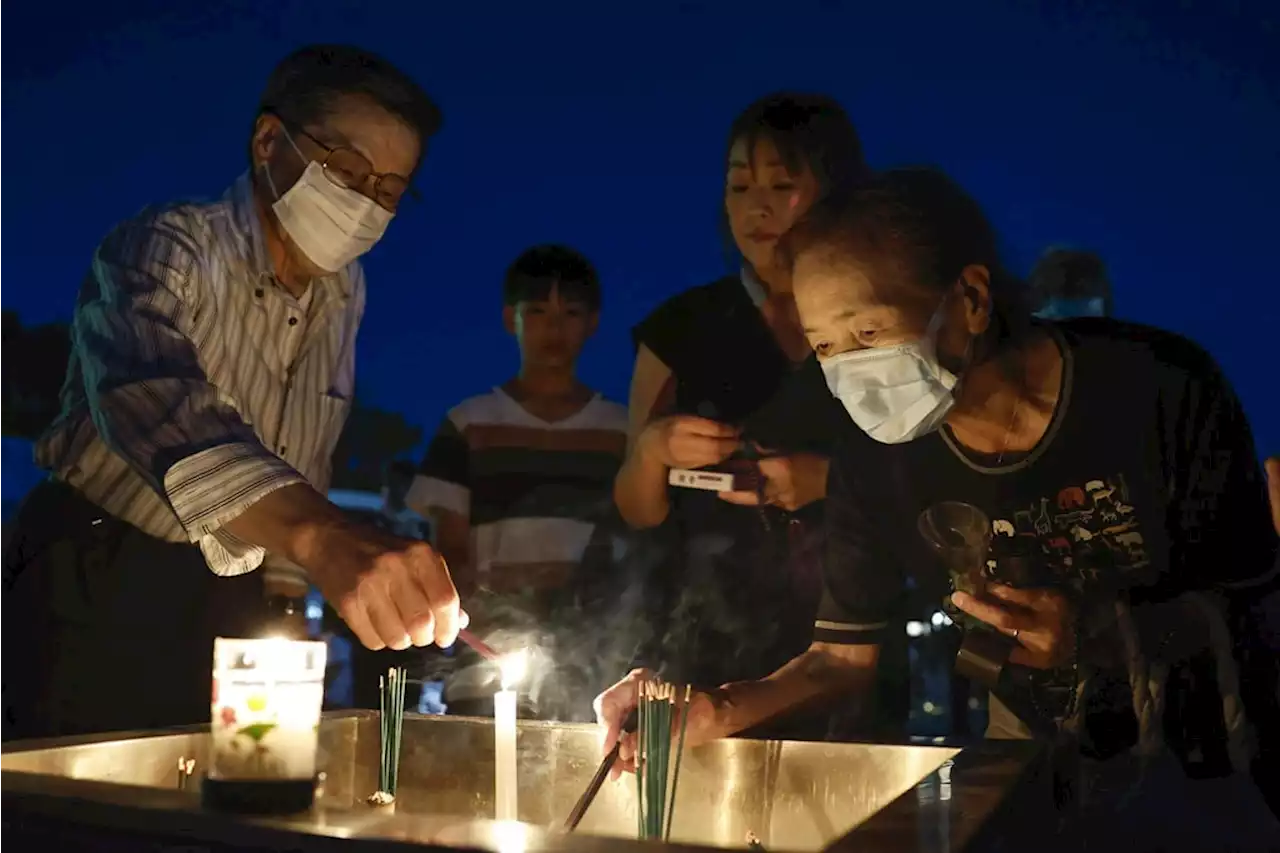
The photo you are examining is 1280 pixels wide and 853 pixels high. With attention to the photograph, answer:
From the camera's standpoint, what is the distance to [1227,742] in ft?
3.89

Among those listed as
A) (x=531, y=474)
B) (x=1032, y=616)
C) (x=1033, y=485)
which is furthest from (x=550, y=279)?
(x=1032, y=616)

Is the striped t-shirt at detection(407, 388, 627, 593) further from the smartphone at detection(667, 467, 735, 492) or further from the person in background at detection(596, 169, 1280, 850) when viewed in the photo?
the person in background at detection(596, 169, 1280, 850)

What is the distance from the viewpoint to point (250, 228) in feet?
5.39

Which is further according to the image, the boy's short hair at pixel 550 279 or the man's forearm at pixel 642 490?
the boy's short hair at pixel 550 279

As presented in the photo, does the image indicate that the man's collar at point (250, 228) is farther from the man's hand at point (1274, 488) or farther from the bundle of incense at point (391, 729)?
the man's hand at point (1274, 488)

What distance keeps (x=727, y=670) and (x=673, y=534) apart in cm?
26

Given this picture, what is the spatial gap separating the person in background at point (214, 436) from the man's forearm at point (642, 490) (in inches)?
21.1

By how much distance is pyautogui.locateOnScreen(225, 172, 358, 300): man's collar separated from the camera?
64.1 inches

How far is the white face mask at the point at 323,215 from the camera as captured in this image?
163cm

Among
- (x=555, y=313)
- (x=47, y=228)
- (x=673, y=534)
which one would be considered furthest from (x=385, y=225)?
(x=47, y=228)

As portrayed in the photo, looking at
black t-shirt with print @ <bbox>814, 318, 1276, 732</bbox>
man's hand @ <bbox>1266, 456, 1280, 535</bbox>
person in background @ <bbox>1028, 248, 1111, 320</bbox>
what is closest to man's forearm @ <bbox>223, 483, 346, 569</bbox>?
black t-shirt with print @ <bbox>814, 318, 1276, 732</bbox>

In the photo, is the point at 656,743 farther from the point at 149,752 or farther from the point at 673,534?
the point at 673,534

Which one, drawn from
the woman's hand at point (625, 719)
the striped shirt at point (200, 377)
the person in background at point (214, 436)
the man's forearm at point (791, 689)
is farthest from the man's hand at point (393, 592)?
the man's forearm at point (791, 689)

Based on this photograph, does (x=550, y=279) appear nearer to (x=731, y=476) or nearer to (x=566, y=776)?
(x=731, y=476)
